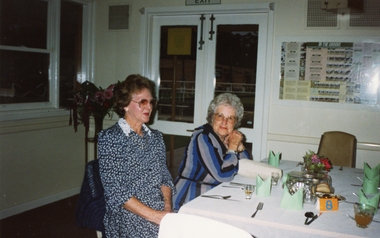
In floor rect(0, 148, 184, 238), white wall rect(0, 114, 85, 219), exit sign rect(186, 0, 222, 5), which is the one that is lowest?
floor rect(0, 148, 184, 238)

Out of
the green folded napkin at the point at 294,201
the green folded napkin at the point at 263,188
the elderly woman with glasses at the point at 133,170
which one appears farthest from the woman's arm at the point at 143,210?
the green folded napkin at the point at 294,201

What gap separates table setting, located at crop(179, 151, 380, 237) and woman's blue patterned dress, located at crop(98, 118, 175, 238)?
0.33 metres

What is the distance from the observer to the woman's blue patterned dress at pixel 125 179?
75.7 inches

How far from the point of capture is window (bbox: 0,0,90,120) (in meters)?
3.77

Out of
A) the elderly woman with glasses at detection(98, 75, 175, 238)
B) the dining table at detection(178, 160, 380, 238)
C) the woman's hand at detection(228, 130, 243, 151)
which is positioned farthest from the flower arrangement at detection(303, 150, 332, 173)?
the elderly woman with glasses at detection(98, 75, 175, 238)

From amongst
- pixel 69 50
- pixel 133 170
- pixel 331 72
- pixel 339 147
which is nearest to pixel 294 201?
pixel 133 170

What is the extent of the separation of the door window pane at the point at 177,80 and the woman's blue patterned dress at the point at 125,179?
2254mm

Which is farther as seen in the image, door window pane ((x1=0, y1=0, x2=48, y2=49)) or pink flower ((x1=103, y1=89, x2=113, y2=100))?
pink flower ((x1=103, y1=89, x2=113, y2=100))

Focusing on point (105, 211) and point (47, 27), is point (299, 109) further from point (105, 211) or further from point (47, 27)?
point (47, 27)

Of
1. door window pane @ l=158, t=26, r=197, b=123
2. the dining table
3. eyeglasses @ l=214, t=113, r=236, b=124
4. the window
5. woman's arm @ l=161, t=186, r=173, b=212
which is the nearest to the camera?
the dining table

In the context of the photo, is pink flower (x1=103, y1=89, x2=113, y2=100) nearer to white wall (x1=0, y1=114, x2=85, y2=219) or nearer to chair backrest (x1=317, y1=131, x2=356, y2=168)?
white wall (x1=0, y1=114, x2=85, y2=219)

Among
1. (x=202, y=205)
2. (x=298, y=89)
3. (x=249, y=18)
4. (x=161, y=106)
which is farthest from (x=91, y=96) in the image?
(x=202, y=205)

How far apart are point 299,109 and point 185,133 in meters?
1.34

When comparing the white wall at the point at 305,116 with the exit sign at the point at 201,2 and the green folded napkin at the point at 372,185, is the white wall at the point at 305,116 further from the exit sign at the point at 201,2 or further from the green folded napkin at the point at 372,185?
the green folded napkin at the point at 372,185
